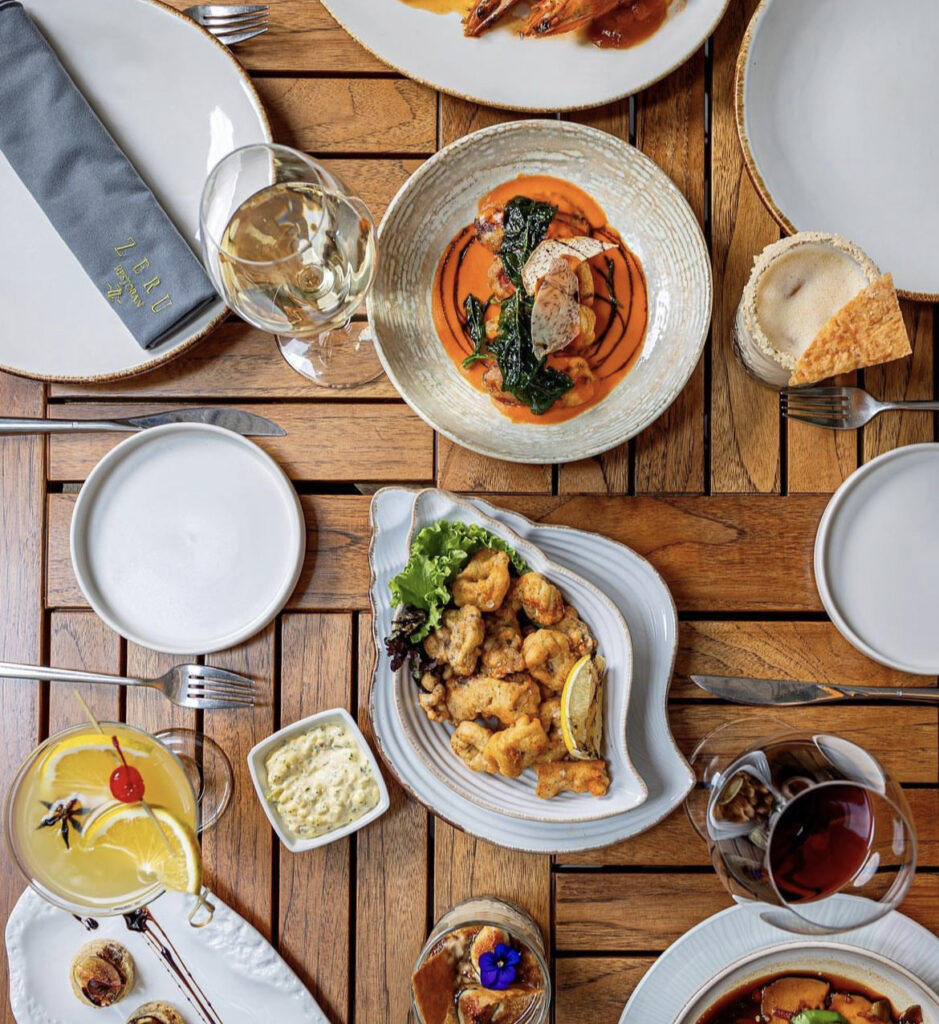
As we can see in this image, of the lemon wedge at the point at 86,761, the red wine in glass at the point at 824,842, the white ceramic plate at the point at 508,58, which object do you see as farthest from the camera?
the white ceramic plate at the point at 508,58

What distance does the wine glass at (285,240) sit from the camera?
1.17 metres

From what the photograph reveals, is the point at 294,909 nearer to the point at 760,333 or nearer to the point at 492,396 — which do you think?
the point at 492,396

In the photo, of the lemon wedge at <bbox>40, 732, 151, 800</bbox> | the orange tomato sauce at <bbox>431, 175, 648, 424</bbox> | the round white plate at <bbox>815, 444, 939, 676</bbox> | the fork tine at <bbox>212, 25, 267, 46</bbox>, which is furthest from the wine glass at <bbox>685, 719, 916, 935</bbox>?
the fork tine at <bbox>212, 25, 267, 46</bbox>

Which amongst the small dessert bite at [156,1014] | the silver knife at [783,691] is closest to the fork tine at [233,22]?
the silver knife at [783,691]

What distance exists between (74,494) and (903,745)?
1.35 metres

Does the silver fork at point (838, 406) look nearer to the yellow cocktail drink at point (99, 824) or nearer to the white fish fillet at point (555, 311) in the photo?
the white fish fillet at point (555, 311)

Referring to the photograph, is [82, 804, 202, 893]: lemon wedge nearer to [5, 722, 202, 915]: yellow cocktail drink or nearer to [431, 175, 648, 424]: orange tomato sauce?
[5, 722, 202, 915]: yellow cocktail drink

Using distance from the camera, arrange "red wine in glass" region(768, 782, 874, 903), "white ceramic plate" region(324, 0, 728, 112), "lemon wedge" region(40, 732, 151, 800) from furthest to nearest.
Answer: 1. "white ceramic plate" region(324, 0, 728, 112)
2. "lemon wedge" region(40, 732, 151, 800)
3. "red wine in glass" region(768, 782, 874, 903)

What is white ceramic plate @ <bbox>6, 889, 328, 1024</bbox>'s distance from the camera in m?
1.37

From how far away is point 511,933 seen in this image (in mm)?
1271

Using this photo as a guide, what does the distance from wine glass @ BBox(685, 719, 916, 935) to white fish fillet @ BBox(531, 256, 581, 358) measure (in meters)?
0.61

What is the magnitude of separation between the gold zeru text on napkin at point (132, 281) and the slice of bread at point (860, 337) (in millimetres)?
943

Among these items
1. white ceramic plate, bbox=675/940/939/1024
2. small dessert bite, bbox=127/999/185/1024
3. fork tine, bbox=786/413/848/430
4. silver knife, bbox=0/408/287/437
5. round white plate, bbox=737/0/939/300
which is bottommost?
small dessert bite, bbox=127/999/185/1024

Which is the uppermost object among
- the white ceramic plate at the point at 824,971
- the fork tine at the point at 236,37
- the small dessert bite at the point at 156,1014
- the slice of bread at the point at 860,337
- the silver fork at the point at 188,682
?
the fork tine at the point at 236,37
